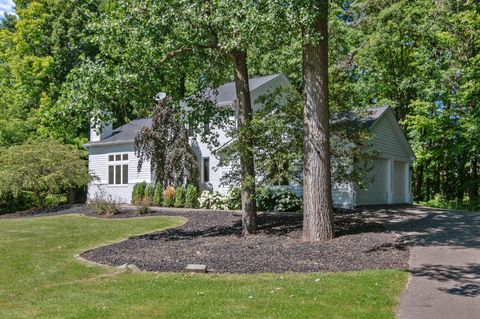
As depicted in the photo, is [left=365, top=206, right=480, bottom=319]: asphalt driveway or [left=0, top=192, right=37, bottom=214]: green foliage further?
[left=0, top=192, right=37, bottom=214]: green foliage

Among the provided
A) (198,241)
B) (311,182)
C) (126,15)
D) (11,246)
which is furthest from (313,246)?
(11,246)

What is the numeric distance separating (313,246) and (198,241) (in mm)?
2994

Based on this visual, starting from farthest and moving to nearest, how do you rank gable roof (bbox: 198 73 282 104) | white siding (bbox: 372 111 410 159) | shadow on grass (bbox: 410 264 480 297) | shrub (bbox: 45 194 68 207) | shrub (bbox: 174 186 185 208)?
shrub (bbox: 45 194 68 207), gable roof (bbox: 198 73 282 104), shrub (bbox: 174 186 185 208), white siding (bbox: 372 111 410 159), shadow on grass (bbox: 410 264 480 297)

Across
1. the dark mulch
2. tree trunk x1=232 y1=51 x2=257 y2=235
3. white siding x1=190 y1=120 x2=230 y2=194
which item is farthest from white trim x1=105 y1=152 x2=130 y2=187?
tree trunk x1=232 y1=51 x2=257 y2=235

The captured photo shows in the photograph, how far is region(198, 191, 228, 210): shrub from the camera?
19.7 metres

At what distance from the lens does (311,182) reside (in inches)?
403

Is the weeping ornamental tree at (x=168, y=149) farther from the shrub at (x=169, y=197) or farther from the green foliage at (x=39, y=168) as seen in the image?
Answer: the green foliage at (x=39, y=168)

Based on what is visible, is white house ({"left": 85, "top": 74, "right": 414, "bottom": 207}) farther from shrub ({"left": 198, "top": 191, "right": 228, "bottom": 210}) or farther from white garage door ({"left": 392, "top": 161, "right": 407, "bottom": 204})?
shrub ({"left": 198, "top": 191, "right": 228, "bottom": 210})

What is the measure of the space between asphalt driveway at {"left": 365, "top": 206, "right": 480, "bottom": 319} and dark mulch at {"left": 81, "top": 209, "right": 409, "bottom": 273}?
0.46m

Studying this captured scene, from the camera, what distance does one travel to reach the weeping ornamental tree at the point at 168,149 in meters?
21.1

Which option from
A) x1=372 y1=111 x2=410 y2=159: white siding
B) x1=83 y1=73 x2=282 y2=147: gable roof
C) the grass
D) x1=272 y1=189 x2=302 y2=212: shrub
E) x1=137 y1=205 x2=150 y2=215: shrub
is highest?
x1=83 y1=73 x2=282 y2=147: gable roof

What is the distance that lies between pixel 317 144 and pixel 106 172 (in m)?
18.5

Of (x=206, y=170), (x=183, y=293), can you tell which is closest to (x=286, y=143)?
(x=183, y=293)

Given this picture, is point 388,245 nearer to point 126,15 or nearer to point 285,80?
point 126,15
